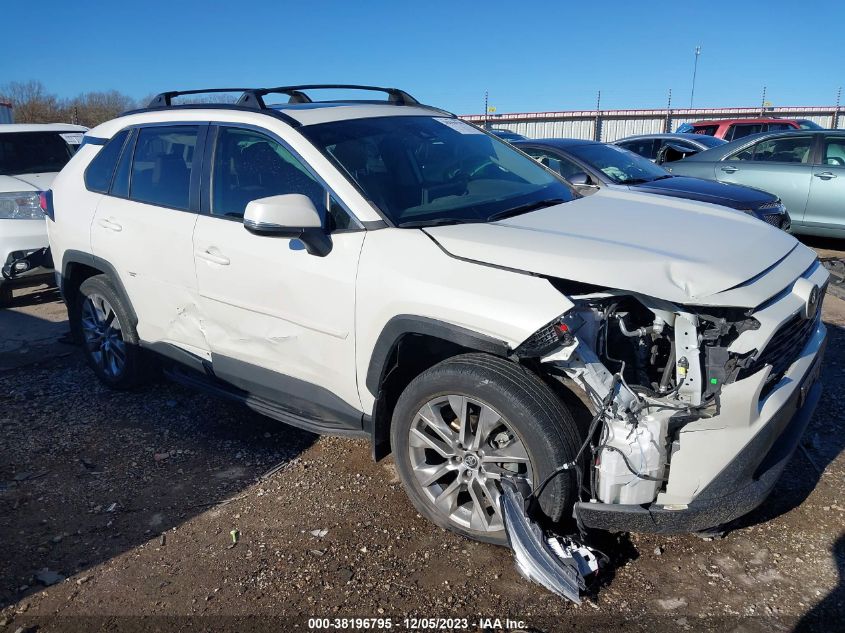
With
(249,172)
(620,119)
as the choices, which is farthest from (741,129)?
(249,172)

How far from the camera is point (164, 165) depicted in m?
4.16

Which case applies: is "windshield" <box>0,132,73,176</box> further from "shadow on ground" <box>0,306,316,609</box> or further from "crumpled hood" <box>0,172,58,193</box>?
"shadow on ground" <box>0,306,316,609</box>

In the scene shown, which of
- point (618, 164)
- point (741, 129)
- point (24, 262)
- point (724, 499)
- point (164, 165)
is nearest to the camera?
point (724, 499)

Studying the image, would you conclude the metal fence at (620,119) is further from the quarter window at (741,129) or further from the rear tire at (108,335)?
the rear tire at (108,335)

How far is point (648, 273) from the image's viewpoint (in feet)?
8.43

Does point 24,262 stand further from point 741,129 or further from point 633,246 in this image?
point 741,129

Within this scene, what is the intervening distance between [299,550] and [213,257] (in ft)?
5.23

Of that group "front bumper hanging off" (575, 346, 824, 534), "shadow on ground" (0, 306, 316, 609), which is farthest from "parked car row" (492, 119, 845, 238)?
"front bumper hanging off" (575, 346, 824, 534)

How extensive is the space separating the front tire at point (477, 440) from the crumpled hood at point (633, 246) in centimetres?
46

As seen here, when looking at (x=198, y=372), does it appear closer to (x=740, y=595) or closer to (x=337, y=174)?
(x=337, y=174)

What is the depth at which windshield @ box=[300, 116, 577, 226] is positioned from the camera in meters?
3.27

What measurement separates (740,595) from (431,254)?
1858 mm

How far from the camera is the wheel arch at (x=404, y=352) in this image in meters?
2.73

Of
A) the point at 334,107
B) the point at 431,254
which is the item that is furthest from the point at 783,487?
the point at 334,107
